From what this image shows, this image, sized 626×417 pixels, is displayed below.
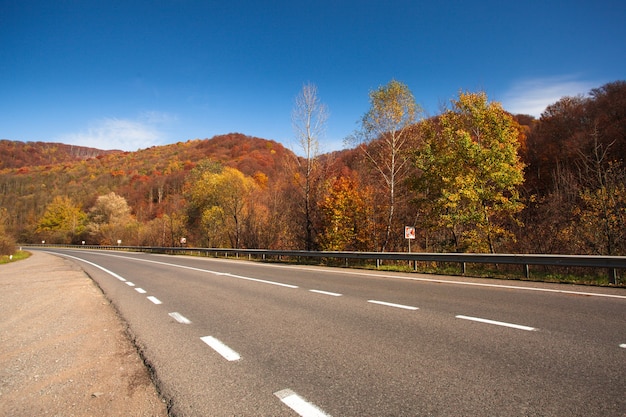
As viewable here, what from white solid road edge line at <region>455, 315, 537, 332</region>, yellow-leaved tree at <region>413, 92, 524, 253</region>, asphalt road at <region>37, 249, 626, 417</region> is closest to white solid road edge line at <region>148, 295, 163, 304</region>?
asphalt road at <region>37, 249, 626, 417</region>

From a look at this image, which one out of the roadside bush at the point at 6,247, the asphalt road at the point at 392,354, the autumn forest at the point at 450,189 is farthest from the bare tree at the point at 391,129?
the roadside bush at the point at 6,247

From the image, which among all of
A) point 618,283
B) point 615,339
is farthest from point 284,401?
point 618,283

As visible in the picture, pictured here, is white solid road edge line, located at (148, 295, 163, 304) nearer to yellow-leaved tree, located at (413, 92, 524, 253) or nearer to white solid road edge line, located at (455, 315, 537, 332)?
white solid road edge line, located at (455, 315, 537, 332)

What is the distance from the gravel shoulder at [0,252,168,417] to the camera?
3074 mm

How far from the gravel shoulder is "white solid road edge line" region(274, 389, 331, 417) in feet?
3.14

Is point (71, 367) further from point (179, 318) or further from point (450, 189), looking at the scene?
point (450, 189)

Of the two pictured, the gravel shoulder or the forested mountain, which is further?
the forested mountain

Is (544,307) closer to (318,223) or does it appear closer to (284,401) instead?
(284,401)

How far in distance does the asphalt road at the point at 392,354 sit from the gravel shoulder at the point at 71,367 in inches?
10.0

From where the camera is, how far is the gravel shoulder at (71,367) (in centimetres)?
307

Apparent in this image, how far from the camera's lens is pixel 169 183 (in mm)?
80812

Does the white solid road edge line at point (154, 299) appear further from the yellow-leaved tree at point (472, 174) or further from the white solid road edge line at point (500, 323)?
the yellow-leaved tree at point (472, 174)

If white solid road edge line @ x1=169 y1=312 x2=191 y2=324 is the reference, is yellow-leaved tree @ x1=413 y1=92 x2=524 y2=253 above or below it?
above

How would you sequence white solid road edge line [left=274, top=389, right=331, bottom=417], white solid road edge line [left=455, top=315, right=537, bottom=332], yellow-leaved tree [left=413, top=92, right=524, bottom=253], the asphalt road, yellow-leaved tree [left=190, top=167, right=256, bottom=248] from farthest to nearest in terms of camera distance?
1. yellow-leaved tree [left=190, top=167, right=256, bottom=248]
2. yellow-leaved tree [left=413, top=92, right=524, bottom=253]
3. white solid road edge line [left=455, top=315, right=537, bottom=332]
4. the asphalt road
5. white solid road edge line [left=274, top=389, right=331, bottom=417]
